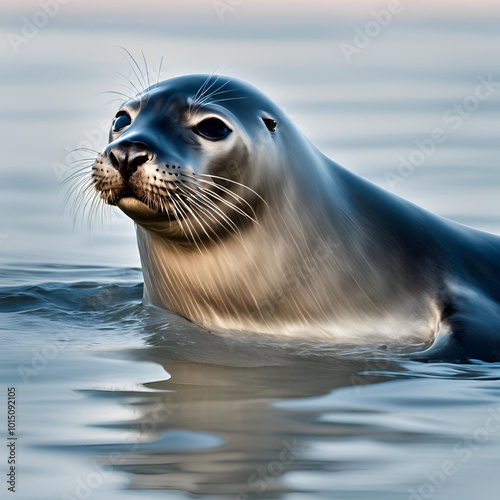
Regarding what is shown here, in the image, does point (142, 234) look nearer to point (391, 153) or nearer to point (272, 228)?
point (272, 228)

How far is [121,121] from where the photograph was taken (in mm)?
7309

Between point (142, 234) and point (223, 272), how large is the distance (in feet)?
2.22

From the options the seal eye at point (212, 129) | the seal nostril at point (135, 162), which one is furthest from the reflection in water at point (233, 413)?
the seal eye at point (212, 129)

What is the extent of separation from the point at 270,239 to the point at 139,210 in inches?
38.8

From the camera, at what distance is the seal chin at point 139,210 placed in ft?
21.9

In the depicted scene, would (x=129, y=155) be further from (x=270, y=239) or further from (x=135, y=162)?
(x=270, y=239)

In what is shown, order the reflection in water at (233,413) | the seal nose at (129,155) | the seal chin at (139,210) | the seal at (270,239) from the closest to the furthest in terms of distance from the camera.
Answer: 1. the reflection in water at (233,413)
2. the seal nose at (129,155)
3. the seal chin at (139,210)
4. the seal at (270,239)

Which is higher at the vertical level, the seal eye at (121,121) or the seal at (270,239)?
the seal eye at (121,121)

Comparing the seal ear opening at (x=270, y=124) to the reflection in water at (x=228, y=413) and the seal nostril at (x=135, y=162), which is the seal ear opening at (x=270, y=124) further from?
the reflection in water at (x=228, y=413)

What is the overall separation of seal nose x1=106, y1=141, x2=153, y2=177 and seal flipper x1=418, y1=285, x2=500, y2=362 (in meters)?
1.93

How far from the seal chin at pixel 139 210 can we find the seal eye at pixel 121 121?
0.70 metres

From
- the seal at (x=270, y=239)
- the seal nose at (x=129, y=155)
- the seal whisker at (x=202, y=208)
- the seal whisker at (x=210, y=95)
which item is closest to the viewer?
the seal nose at (x=129, y=155)

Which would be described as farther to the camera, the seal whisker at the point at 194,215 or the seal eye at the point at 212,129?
the seal eye at the point at 212,129

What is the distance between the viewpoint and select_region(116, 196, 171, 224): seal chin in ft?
21.9
